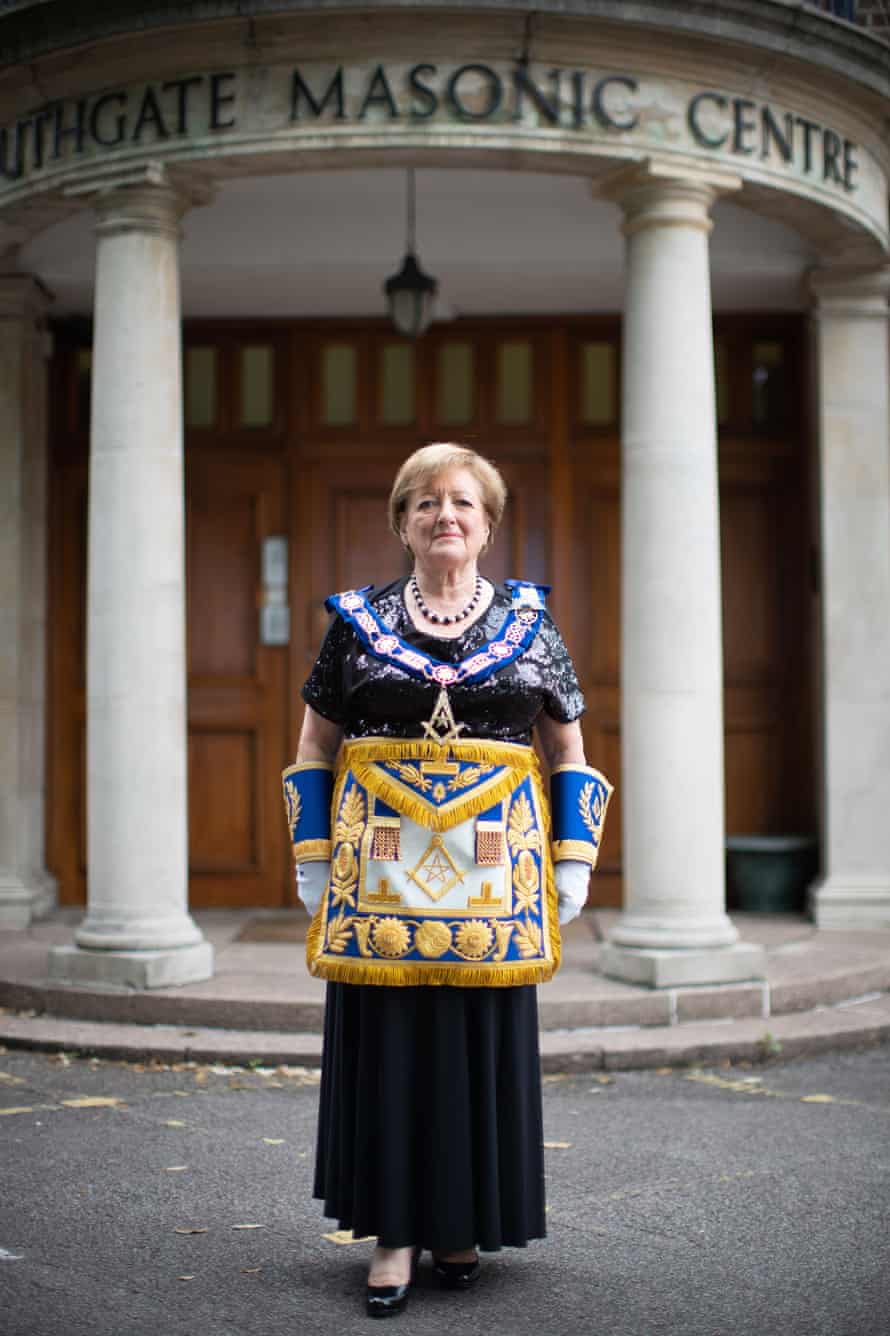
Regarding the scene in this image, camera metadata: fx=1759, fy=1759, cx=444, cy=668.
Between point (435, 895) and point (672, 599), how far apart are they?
3741 mm

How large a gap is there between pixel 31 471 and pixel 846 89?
487 centimetres

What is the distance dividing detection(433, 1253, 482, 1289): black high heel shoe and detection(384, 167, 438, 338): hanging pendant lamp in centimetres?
553

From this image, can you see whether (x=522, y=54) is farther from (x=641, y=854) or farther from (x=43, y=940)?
Result: (x=43, y=940)

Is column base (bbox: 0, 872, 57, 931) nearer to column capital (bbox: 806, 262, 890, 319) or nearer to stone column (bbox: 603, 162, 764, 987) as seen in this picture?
stone column (bbox: 603, 162, 764, 987)

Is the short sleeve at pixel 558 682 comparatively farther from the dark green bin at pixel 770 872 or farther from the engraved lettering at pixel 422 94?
the dark green bin at pixel 770 872

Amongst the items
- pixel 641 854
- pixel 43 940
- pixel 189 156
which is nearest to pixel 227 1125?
pixel 641 854

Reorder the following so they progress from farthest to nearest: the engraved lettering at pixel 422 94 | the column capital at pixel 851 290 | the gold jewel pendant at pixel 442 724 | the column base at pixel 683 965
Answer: the column capital at pixel 851 290 < the column base at pixel 683 965 < the engraved lettering at pixel 422 94 < the gold jewel pendant at pixel 442 724

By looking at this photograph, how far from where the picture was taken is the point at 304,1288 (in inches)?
172

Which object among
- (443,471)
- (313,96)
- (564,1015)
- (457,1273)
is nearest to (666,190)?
(313,96)

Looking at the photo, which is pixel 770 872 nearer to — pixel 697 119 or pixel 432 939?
pixel 697 119

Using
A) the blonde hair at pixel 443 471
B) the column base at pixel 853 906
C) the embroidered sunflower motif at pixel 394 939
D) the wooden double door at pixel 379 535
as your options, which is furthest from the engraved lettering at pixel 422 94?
the column base at pixel 853 906

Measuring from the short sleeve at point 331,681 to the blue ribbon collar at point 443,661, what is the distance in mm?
54

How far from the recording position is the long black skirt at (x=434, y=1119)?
13.8ft

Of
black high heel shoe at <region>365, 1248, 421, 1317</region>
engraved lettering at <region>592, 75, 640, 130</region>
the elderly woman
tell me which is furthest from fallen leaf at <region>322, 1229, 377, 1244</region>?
engraved lettering at <region>592, 75, 640, 130</region>
